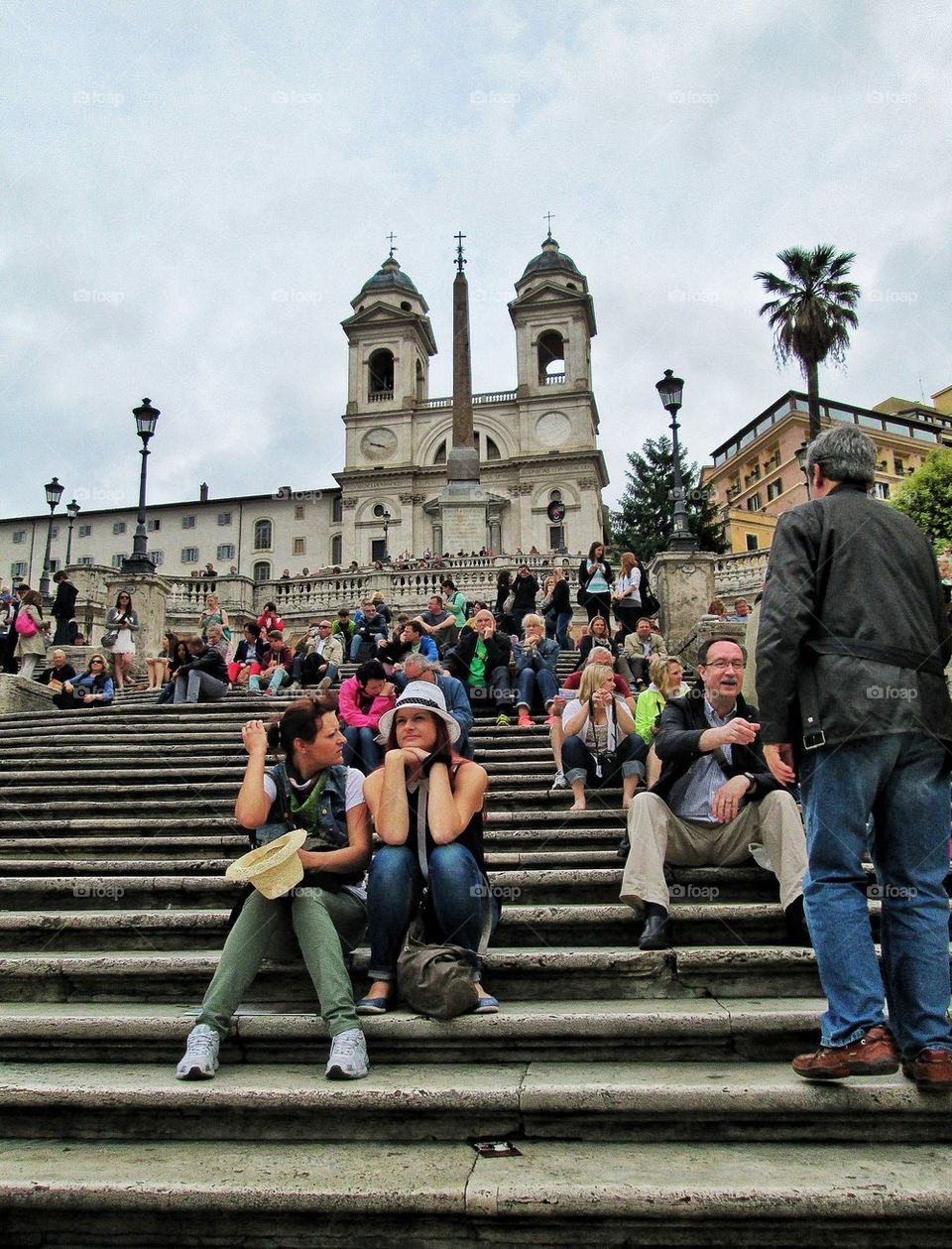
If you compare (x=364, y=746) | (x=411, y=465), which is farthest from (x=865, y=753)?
(x=411, y=465)

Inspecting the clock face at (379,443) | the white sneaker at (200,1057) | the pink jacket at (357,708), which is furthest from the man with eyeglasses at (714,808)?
the clock face at (379,443)

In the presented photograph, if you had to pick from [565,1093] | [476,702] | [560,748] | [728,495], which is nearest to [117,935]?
[565,1093]

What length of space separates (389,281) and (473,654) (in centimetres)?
5501

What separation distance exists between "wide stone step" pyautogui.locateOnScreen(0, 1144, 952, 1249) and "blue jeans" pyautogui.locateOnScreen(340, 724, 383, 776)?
187 inches

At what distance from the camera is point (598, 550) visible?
→ 557 inches

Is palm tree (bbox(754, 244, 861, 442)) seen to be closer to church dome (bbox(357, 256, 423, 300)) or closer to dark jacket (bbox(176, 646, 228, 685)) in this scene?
dark jacket (bbox(176, 646, 228, 685))

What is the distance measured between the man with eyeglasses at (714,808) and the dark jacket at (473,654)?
5.85m

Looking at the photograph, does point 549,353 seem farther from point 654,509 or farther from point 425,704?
point 425,704

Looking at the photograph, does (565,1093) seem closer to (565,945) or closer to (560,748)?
(565,945)

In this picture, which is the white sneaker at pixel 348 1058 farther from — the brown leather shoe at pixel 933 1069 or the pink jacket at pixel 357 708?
the pink jacket at pixel 357 708

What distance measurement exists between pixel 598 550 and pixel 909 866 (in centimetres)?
1140

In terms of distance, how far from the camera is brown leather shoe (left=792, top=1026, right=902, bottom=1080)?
2.72 metres

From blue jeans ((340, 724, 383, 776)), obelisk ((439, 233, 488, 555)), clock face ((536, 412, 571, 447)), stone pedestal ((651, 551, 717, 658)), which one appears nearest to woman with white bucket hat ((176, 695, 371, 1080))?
blue jeans ((340, 724, 383, 776))

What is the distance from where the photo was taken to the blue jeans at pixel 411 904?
374 centimetres
